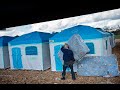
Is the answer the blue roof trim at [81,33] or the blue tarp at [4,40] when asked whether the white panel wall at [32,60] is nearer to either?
the blue tarp at [4,40]

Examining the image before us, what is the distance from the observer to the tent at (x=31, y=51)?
7.57 meters

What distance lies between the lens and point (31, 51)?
7688mm

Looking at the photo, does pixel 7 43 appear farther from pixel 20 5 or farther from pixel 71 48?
pixel 20 5

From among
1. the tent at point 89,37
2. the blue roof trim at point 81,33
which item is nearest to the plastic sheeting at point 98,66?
the tent at point 89,37

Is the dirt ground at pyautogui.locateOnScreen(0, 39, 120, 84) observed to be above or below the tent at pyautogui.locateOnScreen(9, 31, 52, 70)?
below

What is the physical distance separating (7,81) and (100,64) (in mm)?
3197

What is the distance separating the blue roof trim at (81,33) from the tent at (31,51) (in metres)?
0.92

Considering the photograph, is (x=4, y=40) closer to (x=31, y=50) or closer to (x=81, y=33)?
(x=31, y=50)

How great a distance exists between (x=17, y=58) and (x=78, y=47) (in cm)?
Answer: 294

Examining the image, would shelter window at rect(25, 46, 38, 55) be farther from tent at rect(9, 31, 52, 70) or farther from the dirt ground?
the dirt ground

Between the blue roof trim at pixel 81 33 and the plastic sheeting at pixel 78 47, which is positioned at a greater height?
the blue roof trim at pixel 81 33

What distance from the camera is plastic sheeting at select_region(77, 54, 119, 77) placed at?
6.17 m

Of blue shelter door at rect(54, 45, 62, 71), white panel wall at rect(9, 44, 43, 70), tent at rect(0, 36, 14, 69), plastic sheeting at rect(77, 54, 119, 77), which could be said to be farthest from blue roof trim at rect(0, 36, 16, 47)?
plastic sheeting at rect(77, 54, 119, 77)

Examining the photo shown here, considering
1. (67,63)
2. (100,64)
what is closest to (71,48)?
Answer: (67,63)
